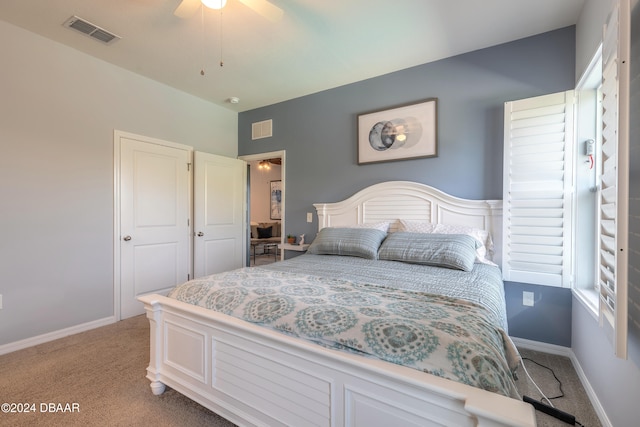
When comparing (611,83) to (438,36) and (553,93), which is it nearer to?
(553,93)

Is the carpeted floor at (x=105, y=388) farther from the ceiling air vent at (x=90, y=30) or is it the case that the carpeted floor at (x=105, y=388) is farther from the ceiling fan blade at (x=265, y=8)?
the ceiling air vent at (x=90, y=30)

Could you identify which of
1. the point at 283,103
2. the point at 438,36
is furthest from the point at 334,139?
the point at 438,36

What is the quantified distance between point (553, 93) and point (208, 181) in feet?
12.6

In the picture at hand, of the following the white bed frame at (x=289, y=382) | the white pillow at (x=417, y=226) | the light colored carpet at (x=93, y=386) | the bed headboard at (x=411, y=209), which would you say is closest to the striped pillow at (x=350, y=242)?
the white pillow at (x=417, y=226)

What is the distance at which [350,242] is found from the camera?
106 inches

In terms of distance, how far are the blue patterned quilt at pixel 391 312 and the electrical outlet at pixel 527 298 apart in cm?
75

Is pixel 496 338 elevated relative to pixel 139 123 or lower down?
lower down

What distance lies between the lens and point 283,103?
403cm

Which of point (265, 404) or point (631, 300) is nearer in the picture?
point (631, 300)

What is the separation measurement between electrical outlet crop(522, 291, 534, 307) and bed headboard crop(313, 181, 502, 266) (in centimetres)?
33

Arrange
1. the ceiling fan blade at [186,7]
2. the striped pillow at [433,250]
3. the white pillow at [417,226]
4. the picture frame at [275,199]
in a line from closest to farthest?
the ceiling fan blade at [186,7], the striped pillow at [433,250], the white pillow at [417,226], the picture frame at [275,199]

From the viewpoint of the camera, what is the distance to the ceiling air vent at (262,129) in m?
4.16

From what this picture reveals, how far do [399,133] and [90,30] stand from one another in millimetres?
2998

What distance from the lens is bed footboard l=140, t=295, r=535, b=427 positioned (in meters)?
0.93
